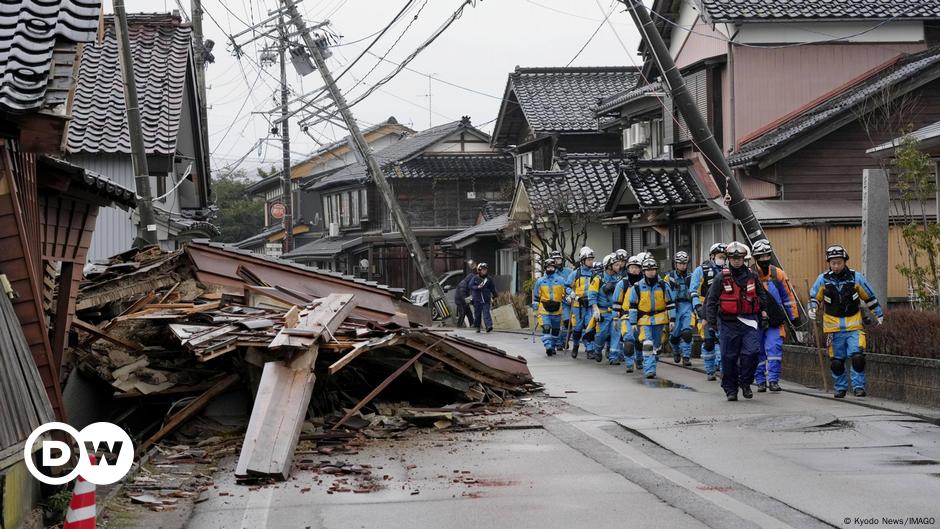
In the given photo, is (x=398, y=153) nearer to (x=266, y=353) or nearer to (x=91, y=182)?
(x=266, y=353)

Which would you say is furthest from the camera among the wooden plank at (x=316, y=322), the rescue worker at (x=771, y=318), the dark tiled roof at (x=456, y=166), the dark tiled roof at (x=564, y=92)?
the dark tiled roof at (x=456, y=166)

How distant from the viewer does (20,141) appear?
30.1 feet

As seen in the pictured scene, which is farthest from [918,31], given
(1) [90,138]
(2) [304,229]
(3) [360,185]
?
(2) [304,229]

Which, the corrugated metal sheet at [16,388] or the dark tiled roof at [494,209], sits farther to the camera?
the dark tiled roof at [494,209]

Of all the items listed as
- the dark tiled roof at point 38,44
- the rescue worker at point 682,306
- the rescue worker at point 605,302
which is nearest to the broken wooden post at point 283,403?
the dark tiled roof at point 38,44

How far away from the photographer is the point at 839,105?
81.0 feet

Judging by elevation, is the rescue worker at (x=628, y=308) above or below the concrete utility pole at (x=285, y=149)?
below

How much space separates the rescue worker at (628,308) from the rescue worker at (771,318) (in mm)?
3373

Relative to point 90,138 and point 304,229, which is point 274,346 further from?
point 304,229

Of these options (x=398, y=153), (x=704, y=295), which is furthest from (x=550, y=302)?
(x=398, y=153)

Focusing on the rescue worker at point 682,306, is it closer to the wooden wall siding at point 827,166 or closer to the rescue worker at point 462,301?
the wooden wall siding at point 827,166

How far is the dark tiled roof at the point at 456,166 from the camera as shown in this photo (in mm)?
51938

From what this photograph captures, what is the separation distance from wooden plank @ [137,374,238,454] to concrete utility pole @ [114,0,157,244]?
5.92 m

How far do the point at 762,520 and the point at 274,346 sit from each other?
5.56 metres
